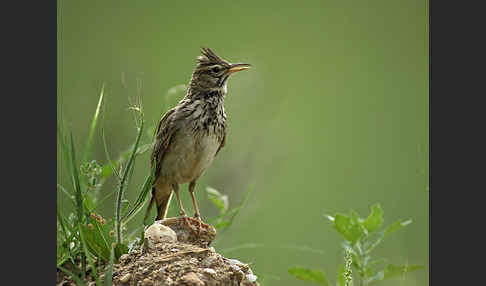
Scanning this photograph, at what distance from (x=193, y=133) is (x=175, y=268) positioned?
4.11 ft

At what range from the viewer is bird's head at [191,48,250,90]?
3539 mm

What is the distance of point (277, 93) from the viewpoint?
18.0 ft

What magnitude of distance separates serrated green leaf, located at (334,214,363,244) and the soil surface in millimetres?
791

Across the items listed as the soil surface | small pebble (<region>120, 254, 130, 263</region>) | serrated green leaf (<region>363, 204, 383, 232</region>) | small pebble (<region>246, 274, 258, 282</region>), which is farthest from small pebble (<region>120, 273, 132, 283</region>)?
serrated green leaf (<region>363, 204, 383, 232</region>)

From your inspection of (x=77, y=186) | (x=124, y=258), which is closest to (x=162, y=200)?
(x=124, y=258)

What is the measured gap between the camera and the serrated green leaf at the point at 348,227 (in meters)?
3.13

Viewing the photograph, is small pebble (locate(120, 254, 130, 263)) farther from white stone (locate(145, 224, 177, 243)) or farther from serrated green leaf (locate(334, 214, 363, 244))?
serrated green leaf (locate(334, 214, 363, 244))

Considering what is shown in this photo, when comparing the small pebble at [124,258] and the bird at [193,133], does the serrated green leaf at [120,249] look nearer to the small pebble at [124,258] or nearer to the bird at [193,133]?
the small pebble at [124,258]

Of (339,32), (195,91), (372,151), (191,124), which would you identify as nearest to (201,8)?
(195,91)

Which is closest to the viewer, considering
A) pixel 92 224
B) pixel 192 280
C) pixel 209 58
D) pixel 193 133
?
pixel 192 280

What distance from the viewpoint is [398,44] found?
15.1ft

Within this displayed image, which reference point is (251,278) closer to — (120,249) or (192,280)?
(192,280)

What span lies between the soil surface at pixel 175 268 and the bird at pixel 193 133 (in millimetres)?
848

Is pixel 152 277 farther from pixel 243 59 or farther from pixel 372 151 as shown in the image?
pixel 372 151
